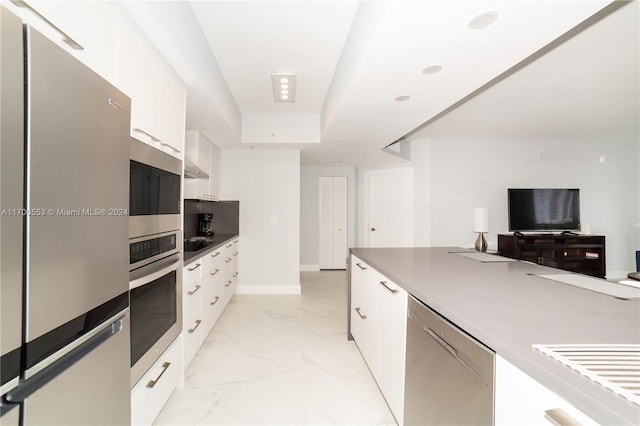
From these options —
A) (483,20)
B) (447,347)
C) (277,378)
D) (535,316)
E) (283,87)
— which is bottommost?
(277,378)

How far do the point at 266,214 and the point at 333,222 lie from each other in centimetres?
212

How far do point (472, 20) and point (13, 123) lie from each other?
1.66 metres

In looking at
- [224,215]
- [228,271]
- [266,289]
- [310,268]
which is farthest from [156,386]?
[310,268]

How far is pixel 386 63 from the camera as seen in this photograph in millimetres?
1685

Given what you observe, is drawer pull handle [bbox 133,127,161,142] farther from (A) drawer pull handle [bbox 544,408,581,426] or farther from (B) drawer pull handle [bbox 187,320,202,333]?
(A) drawer pull handle [bbox 544,408,581,426]

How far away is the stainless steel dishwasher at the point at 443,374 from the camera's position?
85 cm

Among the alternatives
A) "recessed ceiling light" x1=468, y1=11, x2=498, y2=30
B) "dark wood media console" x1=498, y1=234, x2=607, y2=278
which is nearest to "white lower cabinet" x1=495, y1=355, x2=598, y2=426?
"recessed ceiling light" x1=468, y1=11, x2=498, y2=30

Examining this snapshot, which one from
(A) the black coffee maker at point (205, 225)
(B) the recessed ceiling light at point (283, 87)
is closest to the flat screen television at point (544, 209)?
(B) the recessed ceiling light at point (283, 87)

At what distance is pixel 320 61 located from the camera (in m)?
2.43

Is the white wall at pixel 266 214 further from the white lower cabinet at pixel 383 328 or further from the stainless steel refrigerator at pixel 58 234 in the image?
the stainless steel refrigerator at pixel 58 234

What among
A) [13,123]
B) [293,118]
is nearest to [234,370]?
[13,123]

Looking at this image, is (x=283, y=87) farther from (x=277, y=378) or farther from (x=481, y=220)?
(x=481, y=220)

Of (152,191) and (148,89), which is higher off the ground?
(148,89)

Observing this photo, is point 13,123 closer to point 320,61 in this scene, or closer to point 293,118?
point 320,61
